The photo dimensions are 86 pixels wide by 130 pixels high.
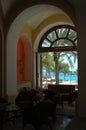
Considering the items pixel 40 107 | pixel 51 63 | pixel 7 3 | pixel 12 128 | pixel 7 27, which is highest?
pixel 7 3

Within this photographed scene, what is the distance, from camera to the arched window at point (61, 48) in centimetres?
1280

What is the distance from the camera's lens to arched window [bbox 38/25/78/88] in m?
12.8

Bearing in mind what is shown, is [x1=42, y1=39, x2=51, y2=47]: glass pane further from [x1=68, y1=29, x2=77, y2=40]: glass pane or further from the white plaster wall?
the white plaster wall

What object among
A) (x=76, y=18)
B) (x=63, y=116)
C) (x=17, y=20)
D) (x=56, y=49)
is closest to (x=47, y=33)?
(x=56, y=49)

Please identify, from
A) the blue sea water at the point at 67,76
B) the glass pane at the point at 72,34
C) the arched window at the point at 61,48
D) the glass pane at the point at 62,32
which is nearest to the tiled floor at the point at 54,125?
the blue sea water at the point at 67,76

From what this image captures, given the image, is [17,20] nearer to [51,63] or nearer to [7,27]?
Result: [7,27]

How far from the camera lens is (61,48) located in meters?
12.9

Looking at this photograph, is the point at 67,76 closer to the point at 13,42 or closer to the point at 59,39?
the point at 59,39

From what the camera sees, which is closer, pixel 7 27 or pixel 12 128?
pixel 12 128

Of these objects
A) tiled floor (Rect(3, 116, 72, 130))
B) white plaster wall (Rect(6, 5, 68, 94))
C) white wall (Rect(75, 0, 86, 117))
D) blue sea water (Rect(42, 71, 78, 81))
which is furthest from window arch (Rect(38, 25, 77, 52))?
tiled floor (Rect(3, 116, 72, 130))

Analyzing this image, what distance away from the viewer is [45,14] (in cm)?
1193

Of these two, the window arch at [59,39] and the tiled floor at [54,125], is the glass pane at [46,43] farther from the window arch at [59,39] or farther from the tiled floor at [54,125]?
the tiled floor at [54,125]

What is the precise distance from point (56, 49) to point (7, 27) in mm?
4148

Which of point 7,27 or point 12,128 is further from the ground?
point 7,27
